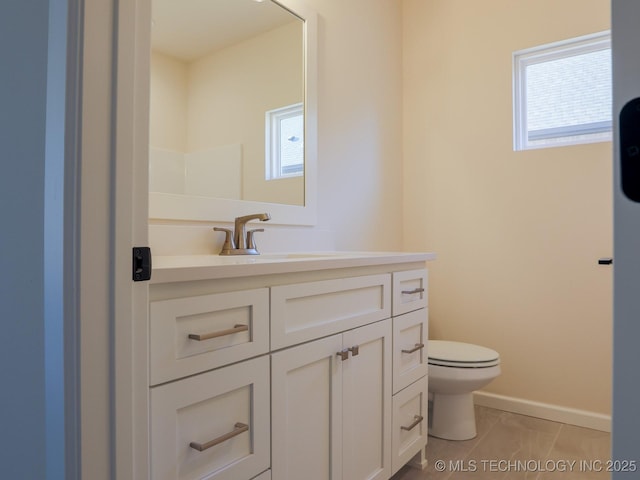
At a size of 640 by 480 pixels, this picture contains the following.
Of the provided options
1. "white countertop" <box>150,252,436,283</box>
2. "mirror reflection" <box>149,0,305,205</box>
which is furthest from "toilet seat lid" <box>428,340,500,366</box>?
"mirror reflection" <box>149,0,305,205</box>

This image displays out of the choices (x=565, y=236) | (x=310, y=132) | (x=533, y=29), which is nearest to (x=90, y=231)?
(x=310, y=132)

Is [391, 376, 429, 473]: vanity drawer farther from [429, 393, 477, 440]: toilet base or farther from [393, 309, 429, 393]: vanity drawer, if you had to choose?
[429, 393, 477, 440]: toilet base

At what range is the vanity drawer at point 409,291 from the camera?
1607 millimetres

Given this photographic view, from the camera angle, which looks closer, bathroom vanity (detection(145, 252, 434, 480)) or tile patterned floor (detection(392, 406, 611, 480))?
bathroom vanity (detection(145, 252, 434, 480))

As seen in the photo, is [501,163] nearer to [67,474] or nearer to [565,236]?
[565,236]

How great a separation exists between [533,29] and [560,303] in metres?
1.47

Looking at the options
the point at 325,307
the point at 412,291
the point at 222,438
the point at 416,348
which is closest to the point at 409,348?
the point at 416,348

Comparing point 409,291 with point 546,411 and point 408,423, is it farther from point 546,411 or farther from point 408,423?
point 546,411

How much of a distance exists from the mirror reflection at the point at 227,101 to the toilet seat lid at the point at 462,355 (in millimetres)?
1003

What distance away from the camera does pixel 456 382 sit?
197 centimetres

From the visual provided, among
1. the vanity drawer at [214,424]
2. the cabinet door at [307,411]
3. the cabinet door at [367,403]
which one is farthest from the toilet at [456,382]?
the vanity drawer at [214,424]

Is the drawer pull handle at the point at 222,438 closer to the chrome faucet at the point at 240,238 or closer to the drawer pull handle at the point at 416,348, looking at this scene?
the chrome faucet at the point at 240,238

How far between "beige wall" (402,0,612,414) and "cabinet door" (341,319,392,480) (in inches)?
46.0

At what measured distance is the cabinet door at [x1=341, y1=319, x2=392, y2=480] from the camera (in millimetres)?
1341
